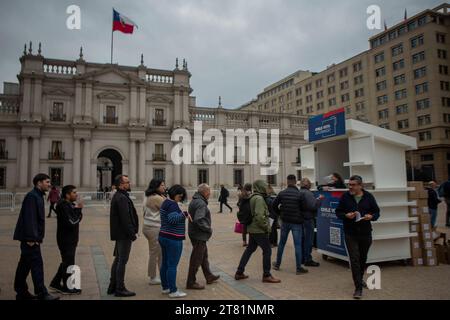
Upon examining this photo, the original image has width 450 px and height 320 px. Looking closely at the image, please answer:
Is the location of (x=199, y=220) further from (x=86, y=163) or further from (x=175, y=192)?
(x=86, y=163)

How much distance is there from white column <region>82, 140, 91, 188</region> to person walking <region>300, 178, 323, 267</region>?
27277mm

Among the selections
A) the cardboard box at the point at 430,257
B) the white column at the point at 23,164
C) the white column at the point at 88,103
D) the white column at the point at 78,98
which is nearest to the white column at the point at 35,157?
the white column at the point at 23,164

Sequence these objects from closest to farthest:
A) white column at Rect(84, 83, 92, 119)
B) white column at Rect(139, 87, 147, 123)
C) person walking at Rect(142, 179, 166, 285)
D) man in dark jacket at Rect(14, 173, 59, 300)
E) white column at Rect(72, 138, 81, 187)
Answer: man in dark jacket at Rect(14, 173, 59, 300) → person walking at Rect(142, 179, 166, 285) → white column at Rect(72, 138, 81, 187) → white column at Rect(84, 83, 92, 119) → white column at Rect(139, 87, 147, 123)

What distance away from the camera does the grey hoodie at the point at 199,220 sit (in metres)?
5.50

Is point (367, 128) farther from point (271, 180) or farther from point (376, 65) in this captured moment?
point (376, 65)

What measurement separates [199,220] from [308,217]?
8.66 ft

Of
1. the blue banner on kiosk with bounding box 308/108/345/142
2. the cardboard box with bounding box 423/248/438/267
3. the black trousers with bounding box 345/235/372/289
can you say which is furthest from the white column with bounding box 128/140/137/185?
the black trousers with bounding box 345/235/372/289

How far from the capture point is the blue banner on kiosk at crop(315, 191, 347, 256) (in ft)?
23.0

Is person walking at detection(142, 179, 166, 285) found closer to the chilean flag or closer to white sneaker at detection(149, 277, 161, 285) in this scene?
white sneaker at detection(149, 277, 161, 285)

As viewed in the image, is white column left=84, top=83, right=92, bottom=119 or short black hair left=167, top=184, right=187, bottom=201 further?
white column left=84, top=83, right=92, bottom=119

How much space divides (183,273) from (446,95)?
166 ft

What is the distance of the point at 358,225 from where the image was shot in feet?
17.4

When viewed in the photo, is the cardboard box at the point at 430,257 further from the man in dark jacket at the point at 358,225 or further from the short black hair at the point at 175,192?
the short black hair at the point at 175,192

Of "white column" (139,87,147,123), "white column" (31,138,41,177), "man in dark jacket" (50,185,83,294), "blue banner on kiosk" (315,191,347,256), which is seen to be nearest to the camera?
"man in dark jacket" (50,185,83,294)
